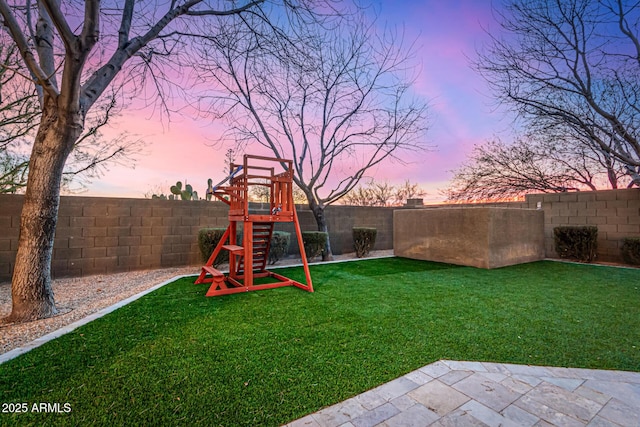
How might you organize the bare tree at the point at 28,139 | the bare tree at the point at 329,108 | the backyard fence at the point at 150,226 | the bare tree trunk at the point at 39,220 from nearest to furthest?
the bare tree trunk at the point at 39,220 → the backyard fence at the point at 150,226 → the bare tree at the point at 28,139 → the bare tree at the point at 329,108

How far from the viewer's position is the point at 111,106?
5793 mm

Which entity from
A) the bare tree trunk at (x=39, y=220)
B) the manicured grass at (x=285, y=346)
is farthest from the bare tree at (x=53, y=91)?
the manicured grass at (x=285, y=346)

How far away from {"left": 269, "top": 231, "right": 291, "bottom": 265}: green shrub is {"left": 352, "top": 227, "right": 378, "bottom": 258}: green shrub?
2.24 meters

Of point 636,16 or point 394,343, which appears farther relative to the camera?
point 636,16

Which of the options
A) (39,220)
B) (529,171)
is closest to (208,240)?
(39,220)

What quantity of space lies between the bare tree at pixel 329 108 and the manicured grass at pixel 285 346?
398cm

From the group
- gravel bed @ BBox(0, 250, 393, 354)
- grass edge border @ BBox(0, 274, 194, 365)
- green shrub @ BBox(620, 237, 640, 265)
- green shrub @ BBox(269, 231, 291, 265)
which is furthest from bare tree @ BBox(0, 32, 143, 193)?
green shrub @ BBox(620, 237, 640, 265)

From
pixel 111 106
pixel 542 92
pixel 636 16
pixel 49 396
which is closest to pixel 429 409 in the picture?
pixel 49 396

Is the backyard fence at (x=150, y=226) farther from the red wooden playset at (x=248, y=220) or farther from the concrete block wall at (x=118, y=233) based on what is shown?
the red wooden playset at (x=248, y=220)

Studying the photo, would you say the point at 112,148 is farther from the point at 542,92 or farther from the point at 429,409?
the point at 542,92

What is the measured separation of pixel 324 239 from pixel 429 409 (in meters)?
5.34

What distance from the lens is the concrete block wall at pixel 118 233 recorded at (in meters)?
4.43

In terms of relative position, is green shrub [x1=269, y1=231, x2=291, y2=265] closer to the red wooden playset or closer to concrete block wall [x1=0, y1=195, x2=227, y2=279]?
the red wooden playset

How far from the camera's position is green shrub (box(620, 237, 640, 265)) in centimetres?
573
